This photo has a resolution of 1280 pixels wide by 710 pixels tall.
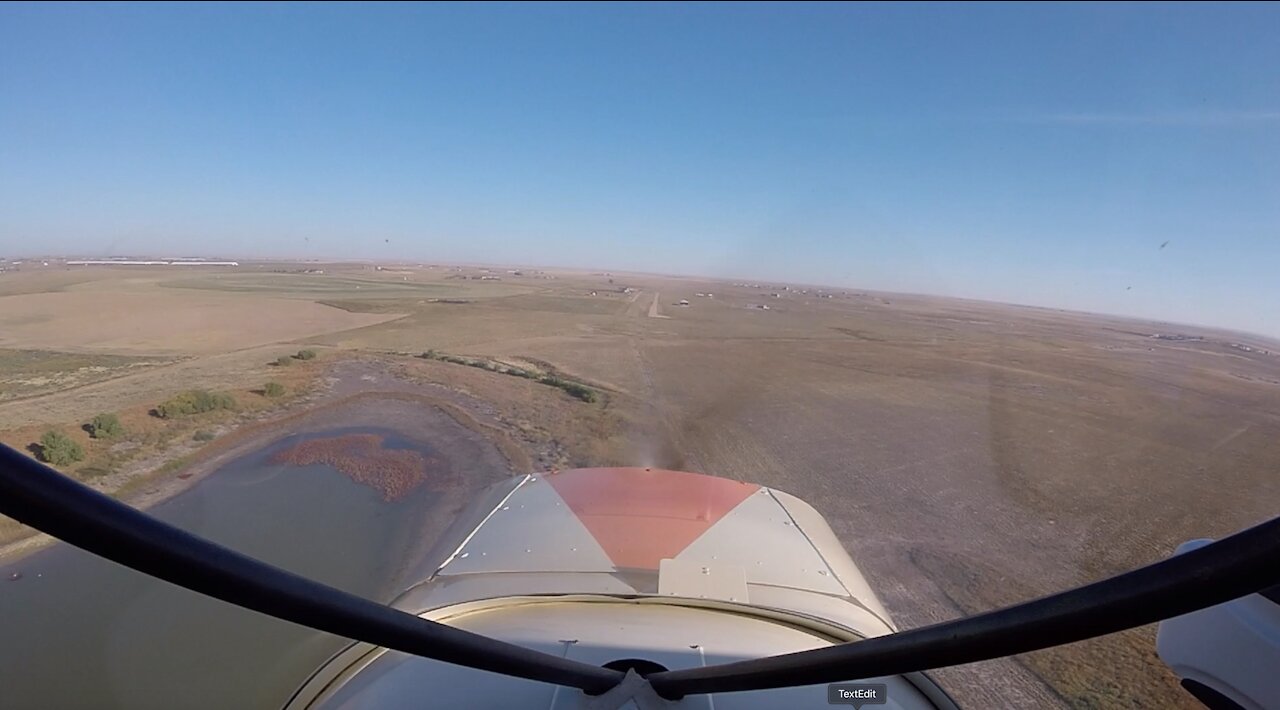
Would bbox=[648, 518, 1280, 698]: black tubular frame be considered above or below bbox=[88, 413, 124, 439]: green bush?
above

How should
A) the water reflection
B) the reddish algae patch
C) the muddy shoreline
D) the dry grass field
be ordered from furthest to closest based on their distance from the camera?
the reddish algae patch, the muddy shoreline, the dry grass field, the water reflection

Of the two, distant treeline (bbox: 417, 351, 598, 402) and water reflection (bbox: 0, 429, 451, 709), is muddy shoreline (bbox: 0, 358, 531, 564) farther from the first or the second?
distant treeline (bbox: 417, 351, 598, 402)

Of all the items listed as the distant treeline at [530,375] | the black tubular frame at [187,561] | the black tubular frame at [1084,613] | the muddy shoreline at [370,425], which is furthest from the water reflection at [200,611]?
the distant treeline at [530,375]

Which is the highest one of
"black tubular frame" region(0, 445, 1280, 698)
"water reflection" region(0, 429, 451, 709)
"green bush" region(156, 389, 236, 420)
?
"black tubular frame" region(0, 445, 1280, 698)

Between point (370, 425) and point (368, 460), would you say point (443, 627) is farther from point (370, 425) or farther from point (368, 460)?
point (370, 425)

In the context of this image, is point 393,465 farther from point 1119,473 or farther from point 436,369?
point 1119,473

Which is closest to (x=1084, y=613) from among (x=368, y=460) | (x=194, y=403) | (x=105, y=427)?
(x=105, y=427)

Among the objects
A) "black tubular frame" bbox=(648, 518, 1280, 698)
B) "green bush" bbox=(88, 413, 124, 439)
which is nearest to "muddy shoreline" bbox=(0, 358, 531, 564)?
"green bush" bbox=(88, 413, 124, 439)
